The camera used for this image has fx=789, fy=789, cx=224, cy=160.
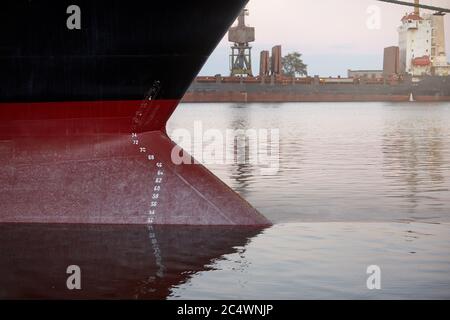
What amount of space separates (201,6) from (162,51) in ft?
2.46

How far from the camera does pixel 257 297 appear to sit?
21.5ft

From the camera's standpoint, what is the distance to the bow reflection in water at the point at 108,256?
6.86m

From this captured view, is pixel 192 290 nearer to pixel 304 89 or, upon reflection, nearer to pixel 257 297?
pixel 257 297

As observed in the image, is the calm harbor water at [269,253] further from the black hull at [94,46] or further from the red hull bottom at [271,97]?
the red hull bottom at [271,97]

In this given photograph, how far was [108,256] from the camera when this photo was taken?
827 centimetres

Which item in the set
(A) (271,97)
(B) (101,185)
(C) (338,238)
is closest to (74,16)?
(B) (101,185)

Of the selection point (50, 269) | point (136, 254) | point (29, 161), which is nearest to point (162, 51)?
point (29, 161)

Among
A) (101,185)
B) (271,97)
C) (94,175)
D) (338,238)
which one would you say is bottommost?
(338,238)

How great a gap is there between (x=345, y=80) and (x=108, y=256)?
13539 centimetres

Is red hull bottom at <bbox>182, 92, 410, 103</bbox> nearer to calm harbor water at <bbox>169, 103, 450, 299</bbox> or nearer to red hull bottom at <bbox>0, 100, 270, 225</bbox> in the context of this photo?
calm harbor water at <bbox>169, 103, 450, 299</bbox>

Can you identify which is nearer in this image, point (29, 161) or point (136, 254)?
point (136, 254)

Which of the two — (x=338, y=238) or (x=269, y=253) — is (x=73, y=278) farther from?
(x=338, y=238)
